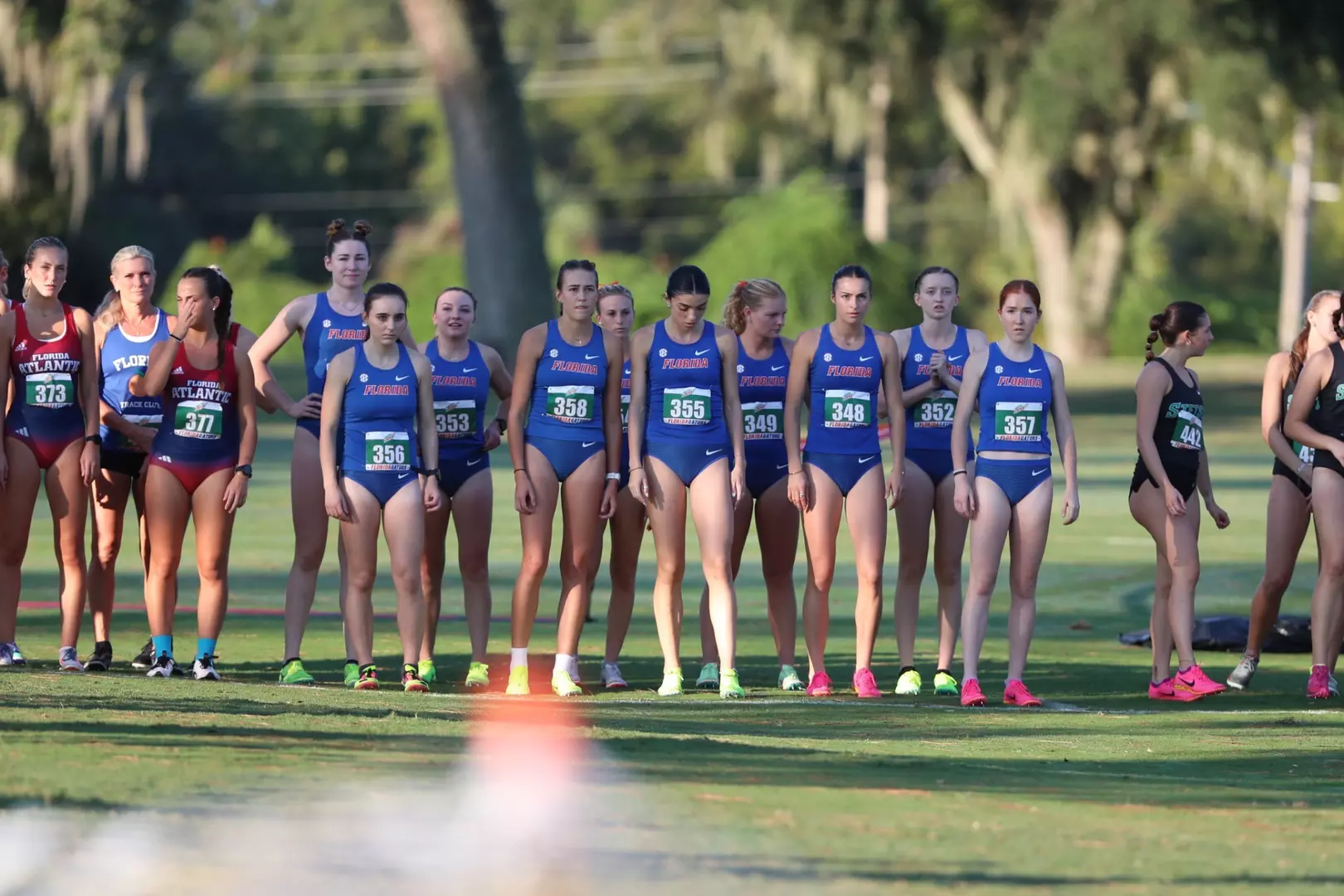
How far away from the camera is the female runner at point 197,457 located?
11.0 meters

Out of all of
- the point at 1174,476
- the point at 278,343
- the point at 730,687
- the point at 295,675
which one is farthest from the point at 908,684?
the point at 278,343

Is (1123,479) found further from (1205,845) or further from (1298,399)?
(1205,845)

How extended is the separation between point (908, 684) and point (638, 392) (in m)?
1.98

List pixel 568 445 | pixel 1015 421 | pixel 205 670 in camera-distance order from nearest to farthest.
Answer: pixel 205 670 → pixel 1015 421 → pixel 568 445

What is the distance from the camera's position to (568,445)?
11398 mm

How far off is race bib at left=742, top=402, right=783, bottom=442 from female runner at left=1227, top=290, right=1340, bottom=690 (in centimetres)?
254

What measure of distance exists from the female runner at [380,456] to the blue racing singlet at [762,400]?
1.68m

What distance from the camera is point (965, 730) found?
32.7 feet

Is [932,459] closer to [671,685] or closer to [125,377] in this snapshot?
[671,685]

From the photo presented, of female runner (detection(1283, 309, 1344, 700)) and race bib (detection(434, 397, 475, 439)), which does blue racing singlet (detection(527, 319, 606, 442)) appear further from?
female runner (detection(1283, 309, 1344, 700))

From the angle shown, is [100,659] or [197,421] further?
[100,659]

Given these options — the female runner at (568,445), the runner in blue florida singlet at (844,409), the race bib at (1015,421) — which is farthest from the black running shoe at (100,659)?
the race bib at (1015,421)

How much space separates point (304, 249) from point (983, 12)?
4719 centimetres

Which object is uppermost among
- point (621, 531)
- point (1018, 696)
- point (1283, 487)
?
point (1283, 487)
